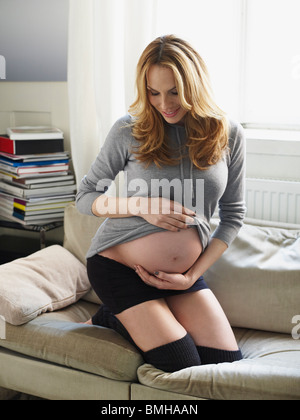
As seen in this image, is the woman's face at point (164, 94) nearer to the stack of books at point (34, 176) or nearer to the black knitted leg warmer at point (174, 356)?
the black knitted leg warmer at point (174, 356)

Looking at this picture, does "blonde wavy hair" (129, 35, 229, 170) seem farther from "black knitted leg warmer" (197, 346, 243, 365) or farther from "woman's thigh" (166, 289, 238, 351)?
"black knitted leg warmer" (197, 346, 243, 365)

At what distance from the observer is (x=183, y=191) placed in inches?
65.2

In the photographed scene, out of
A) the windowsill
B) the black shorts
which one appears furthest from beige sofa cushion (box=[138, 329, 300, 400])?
the windowsill

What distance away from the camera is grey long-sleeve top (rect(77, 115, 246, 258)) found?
1655 millimetres

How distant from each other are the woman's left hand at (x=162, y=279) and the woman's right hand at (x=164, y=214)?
139mm

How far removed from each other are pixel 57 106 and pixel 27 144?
31 centimetres

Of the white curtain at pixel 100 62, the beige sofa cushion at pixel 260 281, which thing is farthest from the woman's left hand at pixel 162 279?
the white curtain at pixel 100 62

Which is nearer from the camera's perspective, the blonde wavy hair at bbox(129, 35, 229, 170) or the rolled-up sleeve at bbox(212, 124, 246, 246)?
the blonde wavy hair at bbox(129, 35, 229, 170)

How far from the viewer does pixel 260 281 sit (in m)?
Answer: 1.91

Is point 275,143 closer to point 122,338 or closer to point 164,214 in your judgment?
point 164,214

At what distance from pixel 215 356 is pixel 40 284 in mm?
688

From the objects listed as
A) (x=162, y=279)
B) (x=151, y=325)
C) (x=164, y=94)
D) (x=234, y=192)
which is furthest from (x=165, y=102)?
(x=151, y=325)

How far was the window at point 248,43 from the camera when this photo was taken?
2332 millimetres
